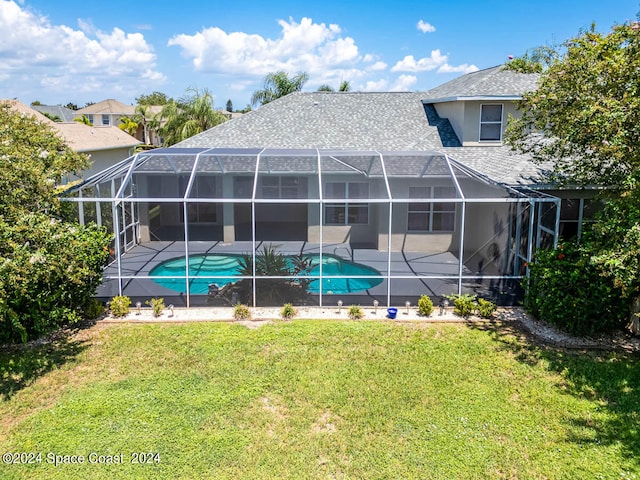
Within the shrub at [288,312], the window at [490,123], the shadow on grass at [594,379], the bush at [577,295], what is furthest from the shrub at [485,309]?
the window at [490,123]

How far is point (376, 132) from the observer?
21391mm

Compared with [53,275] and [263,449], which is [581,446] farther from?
[53,275]

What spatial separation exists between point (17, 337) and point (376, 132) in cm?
1580

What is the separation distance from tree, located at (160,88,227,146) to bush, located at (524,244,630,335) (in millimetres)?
29999

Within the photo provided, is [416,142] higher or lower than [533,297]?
higher

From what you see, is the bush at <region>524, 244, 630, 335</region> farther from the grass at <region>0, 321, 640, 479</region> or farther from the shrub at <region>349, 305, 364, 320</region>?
the shrub at <region>349, 305, 364, 320</region>

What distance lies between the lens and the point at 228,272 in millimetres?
16062

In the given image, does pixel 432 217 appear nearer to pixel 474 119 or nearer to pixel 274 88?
pixel 474 119

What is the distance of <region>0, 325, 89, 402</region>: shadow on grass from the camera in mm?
8984

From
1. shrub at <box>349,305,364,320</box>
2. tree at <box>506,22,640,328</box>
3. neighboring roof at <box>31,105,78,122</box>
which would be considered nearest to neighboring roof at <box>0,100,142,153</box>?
shrub at <box>349,305,364,320</box>

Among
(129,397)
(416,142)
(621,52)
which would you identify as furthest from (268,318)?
(416,142)

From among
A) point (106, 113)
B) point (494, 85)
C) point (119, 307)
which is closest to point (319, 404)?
point (119, 307)

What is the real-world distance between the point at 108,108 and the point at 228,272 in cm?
6280

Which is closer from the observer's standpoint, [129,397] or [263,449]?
[263,449]
